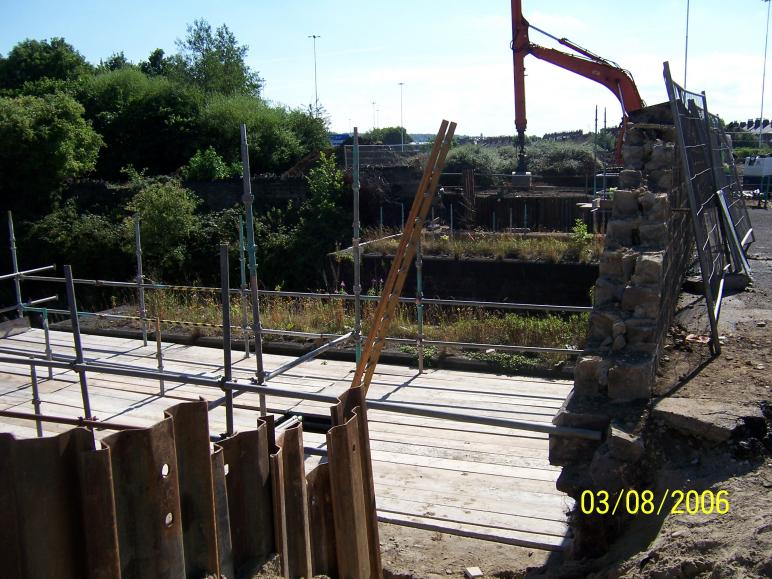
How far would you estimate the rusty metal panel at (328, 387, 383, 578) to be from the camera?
3.48 metres

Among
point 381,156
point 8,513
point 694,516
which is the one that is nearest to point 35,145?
point 381,156

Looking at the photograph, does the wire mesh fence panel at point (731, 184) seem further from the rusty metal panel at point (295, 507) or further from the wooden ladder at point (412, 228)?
the rusty metal panel at point (295, 507)

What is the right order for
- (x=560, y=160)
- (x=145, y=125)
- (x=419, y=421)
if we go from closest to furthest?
(x=419, y=421), (x=560, y=160), (x=145, y=125)

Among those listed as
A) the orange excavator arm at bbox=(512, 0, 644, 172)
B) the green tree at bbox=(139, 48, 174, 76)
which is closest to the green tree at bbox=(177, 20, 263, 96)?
the green tree at bbox=(139, 48, 174, 76)

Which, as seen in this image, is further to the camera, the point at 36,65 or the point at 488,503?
the point at 36,65

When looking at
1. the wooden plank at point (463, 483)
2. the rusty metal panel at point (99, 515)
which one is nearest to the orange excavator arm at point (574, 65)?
the wooden plank at point (463, 483)

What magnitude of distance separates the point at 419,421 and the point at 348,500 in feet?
10.7

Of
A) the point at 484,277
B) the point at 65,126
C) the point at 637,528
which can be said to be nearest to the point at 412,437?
the point at 637,528

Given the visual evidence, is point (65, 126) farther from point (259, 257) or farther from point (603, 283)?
point (603, 283)

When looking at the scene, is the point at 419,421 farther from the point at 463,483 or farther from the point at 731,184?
the point at 731,184

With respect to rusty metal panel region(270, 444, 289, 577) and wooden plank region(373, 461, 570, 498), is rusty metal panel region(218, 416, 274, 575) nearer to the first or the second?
rusty metal panel region(270, 444, 289, 577)

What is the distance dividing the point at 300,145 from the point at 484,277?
16565 mm

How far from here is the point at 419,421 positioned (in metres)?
6.52

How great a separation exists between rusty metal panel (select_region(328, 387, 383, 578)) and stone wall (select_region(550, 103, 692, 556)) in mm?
1071
